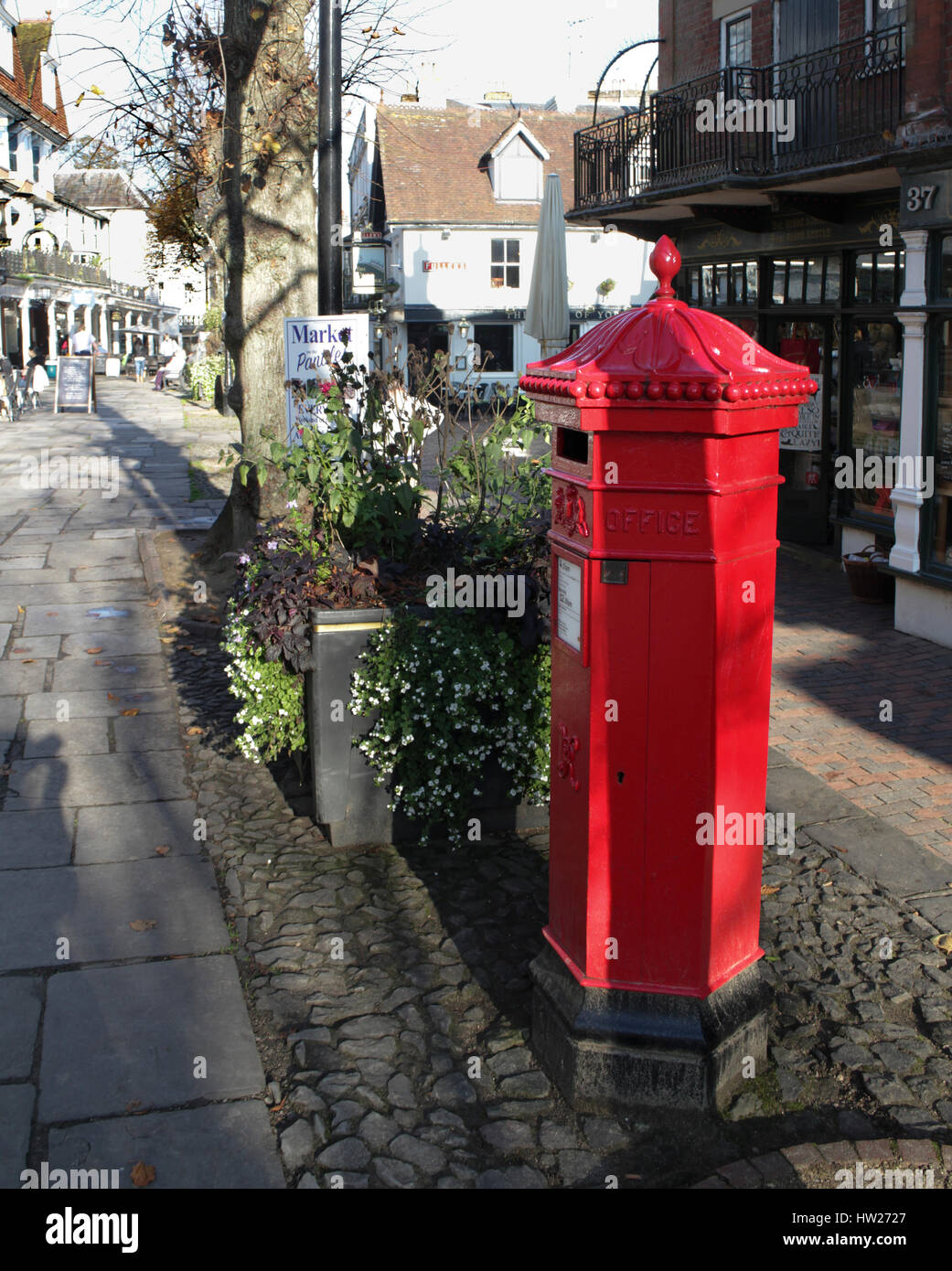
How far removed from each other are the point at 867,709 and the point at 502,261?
133 feet

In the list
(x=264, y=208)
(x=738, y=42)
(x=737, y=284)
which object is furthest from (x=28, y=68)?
(x=264, y=208)

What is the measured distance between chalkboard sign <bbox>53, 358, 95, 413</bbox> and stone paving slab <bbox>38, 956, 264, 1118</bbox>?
26.8 metres

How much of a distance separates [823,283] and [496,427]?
7.07 meters

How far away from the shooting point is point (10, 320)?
48.8m

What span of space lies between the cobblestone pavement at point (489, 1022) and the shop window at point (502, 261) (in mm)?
42126

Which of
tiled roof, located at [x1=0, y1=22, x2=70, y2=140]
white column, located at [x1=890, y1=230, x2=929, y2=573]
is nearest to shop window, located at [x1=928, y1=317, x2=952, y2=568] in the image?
white column, located at [x1=890, y1=230, x2=929, y2=573]

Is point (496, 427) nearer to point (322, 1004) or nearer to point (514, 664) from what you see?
point (514, 664)

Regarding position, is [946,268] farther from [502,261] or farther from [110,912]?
[502,261]

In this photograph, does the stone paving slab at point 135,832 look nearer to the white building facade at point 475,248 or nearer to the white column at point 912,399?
the white column at point 912,399

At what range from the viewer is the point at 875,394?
36.9ft

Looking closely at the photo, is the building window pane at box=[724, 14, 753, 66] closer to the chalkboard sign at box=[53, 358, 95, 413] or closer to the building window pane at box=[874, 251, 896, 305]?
the building window pane at box=[874, 251, 896, 305]

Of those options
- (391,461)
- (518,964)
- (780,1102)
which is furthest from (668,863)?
(391,461)

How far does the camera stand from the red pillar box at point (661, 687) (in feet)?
10.8
